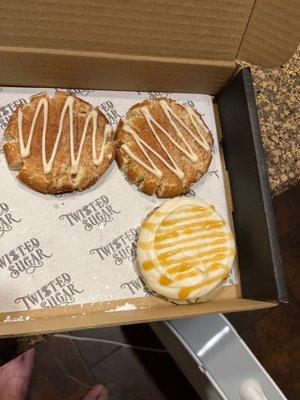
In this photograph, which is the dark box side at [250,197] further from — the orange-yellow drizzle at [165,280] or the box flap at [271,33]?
the orange-yellow drizzle at [165,280]

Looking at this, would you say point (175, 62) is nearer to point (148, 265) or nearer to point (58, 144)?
point (58, 144)

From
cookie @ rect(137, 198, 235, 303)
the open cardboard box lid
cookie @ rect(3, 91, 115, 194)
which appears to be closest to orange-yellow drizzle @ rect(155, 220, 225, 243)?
cookie @ rect(137, 198, 235, 303)

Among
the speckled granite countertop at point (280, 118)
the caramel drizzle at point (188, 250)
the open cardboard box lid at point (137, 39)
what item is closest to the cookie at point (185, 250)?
the caramel drizzle at point (188, 250)

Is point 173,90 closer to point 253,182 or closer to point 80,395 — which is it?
point 253,182

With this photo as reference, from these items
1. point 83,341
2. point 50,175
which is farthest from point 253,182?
point 83,341

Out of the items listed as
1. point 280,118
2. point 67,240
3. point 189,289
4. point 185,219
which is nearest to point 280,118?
point 280,118

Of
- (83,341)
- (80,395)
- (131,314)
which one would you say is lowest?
(80,395)
